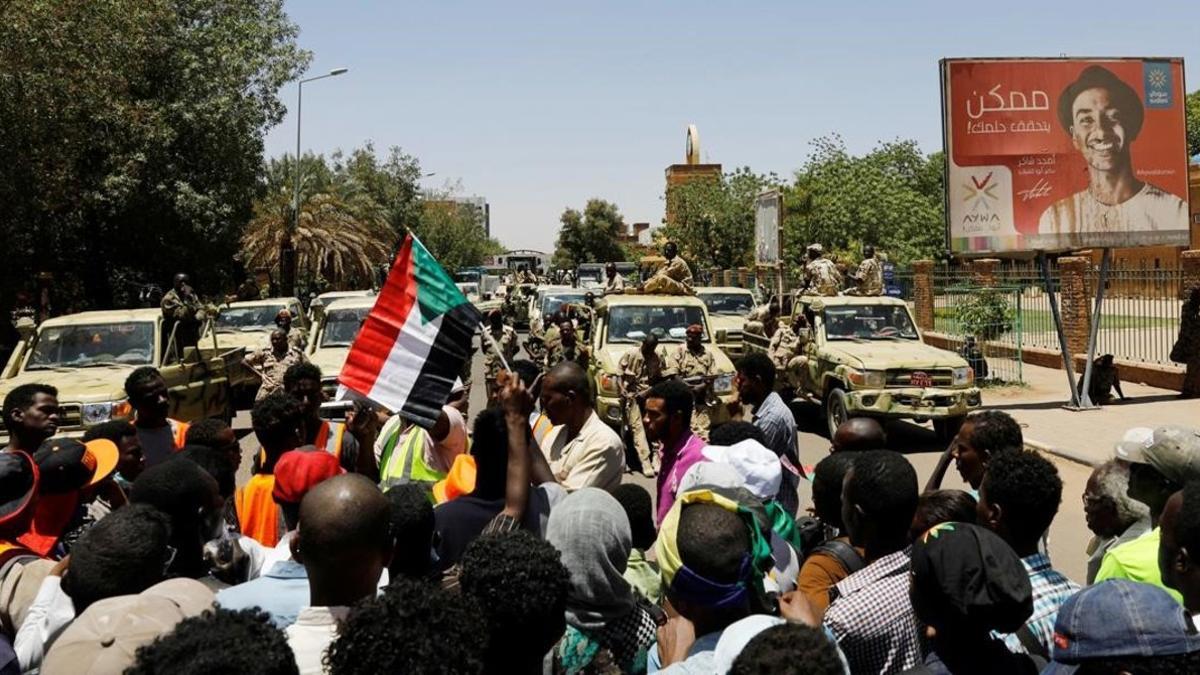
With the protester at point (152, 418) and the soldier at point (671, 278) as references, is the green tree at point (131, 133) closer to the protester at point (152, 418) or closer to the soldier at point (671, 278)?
the soldier at point (671, 278)

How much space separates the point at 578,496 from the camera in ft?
11.5

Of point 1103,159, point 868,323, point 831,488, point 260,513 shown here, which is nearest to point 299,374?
point 260,513

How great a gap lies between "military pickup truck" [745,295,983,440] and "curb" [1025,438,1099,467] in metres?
0.84

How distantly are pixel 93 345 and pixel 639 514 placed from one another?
35.1 ft

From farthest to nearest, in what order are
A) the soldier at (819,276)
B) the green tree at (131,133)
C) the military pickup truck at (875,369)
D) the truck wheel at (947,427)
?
the green tree at (131,133)
the soldier at (819,276)
the truck wheel at (947,427)
the military pickup truck at (875,369)

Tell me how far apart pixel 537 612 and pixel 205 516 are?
171 cm

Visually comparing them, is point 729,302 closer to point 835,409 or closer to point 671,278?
point 671,278

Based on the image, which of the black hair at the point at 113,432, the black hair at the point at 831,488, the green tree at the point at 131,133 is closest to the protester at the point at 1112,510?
the black hair at the point at 831,488

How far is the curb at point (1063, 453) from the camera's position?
41.3 feet

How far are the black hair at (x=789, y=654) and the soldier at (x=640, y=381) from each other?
29.8ft

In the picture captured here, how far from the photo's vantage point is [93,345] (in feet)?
43.1

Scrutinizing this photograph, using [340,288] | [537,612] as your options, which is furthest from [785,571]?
[340,288]

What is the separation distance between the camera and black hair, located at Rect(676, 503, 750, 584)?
3.07 m

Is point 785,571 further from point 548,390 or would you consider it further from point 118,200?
point 118,200
